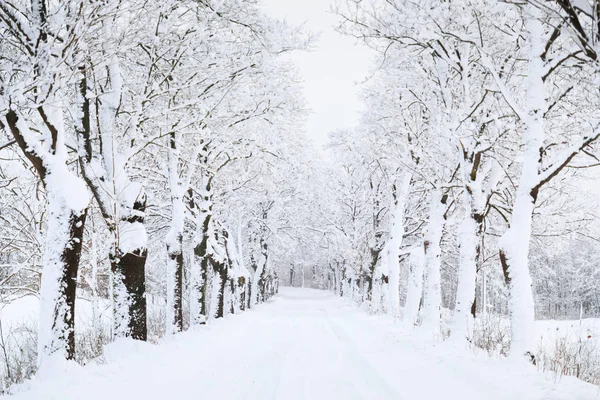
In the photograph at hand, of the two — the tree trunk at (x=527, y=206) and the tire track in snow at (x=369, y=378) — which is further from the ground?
the tree trunk at (x=527, y=206)

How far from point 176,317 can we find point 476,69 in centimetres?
1031

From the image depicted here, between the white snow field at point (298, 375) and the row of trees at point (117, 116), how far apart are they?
0.73 m

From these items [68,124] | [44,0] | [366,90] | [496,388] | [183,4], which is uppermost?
[366,90]

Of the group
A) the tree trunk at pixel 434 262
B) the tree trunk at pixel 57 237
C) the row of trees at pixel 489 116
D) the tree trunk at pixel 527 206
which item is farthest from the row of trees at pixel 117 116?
the tree trunk at pixel 434 262

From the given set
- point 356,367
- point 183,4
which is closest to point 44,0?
point 183,4

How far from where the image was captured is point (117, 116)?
26.1 ft

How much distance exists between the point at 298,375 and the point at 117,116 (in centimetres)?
625

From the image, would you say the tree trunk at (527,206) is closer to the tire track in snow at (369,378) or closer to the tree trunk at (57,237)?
the tire track in snow at (369,378)

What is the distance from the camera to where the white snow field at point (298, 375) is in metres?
4.57

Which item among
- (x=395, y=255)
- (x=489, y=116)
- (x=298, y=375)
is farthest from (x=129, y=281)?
(x=395, y=255)

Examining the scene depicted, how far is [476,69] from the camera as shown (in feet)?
30.3

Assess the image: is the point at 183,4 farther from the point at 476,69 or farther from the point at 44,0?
the point at 476,69

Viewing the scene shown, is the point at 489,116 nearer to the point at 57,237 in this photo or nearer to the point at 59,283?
the point at 57,237

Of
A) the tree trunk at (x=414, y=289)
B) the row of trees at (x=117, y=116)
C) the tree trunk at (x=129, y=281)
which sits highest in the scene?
the row of trees at (x=117, y=116)
